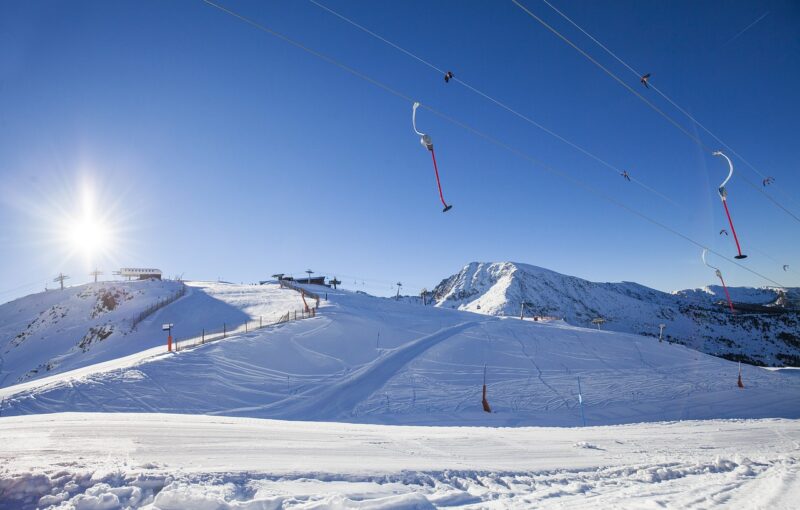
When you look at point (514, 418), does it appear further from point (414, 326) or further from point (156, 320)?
point (156, 320)

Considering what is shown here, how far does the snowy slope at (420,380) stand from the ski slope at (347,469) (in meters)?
8.36

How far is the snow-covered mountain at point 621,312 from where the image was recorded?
96.5 m

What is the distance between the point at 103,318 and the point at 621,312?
137 m

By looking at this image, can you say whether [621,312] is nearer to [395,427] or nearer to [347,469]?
[395,427]

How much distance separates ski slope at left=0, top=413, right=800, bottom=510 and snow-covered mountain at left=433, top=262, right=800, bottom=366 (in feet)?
297

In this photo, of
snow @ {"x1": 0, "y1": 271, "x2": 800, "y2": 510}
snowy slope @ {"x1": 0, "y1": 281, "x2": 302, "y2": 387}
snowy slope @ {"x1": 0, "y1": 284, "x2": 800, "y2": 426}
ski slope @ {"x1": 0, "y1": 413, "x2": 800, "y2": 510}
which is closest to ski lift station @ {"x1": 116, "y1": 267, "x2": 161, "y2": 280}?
snowy slope @ {"x1": 0, "y1": 281, "x2": 302, "y2": 387}

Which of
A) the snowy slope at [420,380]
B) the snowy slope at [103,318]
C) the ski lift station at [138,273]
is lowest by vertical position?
the snowy slope at [420,380]

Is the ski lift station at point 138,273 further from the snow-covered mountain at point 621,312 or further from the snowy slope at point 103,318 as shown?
the snow-covered mountain at point 621,312

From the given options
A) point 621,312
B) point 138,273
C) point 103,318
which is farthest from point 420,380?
point 621,312

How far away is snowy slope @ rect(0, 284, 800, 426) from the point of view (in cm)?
1689

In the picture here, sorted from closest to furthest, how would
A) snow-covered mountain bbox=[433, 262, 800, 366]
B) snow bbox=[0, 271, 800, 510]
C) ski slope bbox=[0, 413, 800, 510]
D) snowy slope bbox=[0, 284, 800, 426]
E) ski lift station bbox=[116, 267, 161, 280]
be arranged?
1. ski slope bbox=[0, 413, 800, 510]
2. snow bbox=[0, 271, 800, 510]
3. snowy slope bbox=[0, 284, 800, 426]
4. ski lift station bbox=[116, 267, 161, 280]
5. snow-covered mountain bbox=[433, 262, 800, 366]

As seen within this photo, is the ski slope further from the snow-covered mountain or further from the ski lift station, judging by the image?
the snow-covered mountain

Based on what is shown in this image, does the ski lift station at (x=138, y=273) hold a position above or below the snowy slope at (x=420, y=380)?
above

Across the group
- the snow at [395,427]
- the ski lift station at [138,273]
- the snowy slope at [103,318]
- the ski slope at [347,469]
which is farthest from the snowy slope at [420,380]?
the ski lift station at [138,273]
